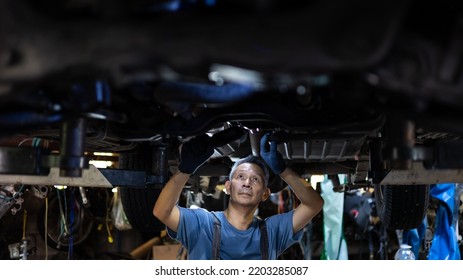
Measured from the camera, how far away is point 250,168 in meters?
1.93

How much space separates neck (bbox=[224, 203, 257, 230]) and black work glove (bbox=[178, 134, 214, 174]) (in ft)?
1.66

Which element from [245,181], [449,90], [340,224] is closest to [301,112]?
[449,90]

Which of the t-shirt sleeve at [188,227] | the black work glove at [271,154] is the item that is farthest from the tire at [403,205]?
the t-shirt sleeve at [188,227]

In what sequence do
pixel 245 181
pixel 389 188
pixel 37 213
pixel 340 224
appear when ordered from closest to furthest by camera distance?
pixel 245 181
pixel 389 188
pixel 340 224
pixel 37 213

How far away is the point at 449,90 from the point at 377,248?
446 centimetres

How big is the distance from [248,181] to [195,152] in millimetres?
527

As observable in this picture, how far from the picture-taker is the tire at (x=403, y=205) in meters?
2.13

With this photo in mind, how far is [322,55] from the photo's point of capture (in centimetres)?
67

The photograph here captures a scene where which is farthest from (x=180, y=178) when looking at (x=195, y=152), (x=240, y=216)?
(x=240, y=216)

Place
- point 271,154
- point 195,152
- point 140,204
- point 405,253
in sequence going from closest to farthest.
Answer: point 195,152 → point 271,154 → point 140,204 → point 405,253

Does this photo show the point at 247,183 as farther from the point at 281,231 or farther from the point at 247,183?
the point at 281,231

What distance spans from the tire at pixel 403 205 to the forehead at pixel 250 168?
641mm

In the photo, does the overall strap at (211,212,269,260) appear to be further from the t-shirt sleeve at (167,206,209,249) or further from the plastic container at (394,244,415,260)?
the plastic container at (394,244,415,260)

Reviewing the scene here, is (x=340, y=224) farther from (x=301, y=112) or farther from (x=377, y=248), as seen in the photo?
(x=301, y=112)
